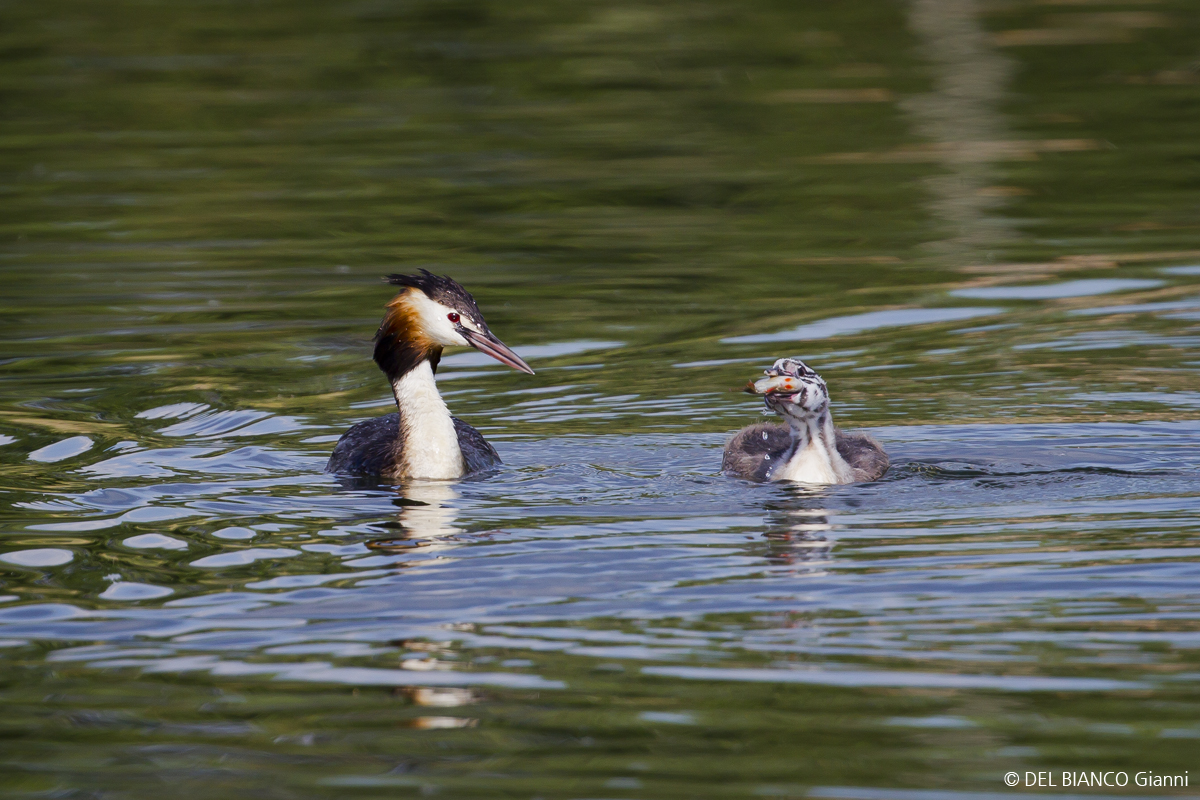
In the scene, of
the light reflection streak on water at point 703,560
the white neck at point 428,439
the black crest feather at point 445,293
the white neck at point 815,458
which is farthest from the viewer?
the black crest feather at point 445,293

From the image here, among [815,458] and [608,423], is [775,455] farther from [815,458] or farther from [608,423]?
[608,423]

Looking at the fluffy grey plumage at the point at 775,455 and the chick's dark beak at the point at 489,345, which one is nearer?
the fluffy grey plumage at the point at 775,455

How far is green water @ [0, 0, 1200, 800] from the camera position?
21.9ft

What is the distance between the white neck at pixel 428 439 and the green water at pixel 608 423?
0.27 meters

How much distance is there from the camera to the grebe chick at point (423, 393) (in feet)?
35.3

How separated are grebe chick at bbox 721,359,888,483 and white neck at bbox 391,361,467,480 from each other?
4.95ft

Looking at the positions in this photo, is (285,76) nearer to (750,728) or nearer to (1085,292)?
(1085,292)

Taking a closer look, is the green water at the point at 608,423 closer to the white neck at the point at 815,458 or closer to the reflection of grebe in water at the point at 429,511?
the reflection of grebe in water at the point at 429,511

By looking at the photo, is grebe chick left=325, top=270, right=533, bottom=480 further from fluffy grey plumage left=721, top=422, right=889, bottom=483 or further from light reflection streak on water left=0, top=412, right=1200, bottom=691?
fluffy grey plumage left=721, top=422, right=889, bottom=483

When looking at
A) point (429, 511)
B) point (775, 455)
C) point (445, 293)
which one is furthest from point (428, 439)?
point (775, 455)

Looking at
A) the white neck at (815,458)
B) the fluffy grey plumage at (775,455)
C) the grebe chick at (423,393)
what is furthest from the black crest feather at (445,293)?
the white neck at (815,458)

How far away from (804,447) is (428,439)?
6.86ft

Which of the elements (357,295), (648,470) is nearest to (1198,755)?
(648,470)

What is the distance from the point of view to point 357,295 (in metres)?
16.6
